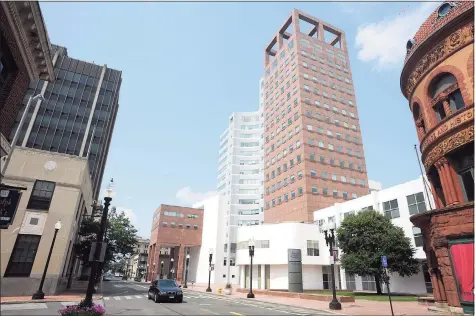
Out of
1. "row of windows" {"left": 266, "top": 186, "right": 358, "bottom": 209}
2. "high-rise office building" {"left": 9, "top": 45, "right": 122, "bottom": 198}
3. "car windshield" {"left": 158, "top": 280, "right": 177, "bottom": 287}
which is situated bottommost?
"car windshield" {"left": 158, "top": 280, "right": 177, "bottom": 287}

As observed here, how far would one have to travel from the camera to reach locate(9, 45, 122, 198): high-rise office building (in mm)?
74188

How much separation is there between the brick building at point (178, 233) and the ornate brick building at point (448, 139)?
68650mm

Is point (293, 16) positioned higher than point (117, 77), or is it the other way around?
point (293, 16)

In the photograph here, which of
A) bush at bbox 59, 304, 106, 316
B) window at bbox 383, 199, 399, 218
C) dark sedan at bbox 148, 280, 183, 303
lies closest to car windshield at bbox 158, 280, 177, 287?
dark sedan at bbox 148, 280, 183, 303

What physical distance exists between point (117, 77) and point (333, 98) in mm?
65541

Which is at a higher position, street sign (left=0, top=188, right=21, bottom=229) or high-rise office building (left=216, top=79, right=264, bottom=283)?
high-rise office building (left=216, top=79, right=264, bottom=283)

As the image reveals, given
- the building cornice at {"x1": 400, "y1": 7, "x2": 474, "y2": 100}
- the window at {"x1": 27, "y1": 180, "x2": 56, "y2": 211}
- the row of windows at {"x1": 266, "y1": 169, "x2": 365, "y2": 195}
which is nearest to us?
the building cornice at {"x1": 400, "y1": 7, "x2": 474, "y2": 100}

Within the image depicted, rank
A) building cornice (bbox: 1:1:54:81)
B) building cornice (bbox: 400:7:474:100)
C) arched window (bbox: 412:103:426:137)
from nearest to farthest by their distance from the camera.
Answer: building cornice (bbox: 1:1:54:81) → building cornice (bbox: 400:7:474:100) → arched window (bbox: 412:103:426:137)

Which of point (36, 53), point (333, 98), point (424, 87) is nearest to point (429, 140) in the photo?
point (424, 87)

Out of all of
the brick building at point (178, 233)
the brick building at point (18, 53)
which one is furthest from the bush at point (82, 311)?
the brick building at point (178, 233)

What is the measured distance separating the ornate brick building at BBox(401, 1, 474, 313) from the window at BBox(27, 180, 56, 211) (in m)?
27.8

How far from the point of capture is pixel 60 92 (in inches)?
3191

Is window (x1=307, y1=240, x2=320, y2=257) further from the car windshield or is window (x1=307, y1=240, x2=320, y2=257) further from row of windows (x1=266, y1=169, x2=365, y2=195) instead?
the car windshield

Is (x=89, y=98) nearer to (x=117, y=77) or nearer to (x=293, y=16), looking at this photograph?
(x=117, y=77)
